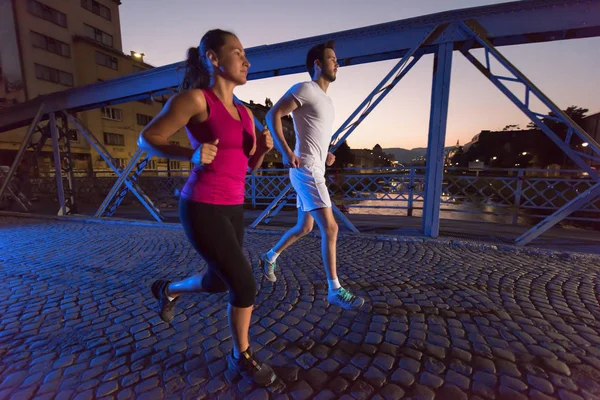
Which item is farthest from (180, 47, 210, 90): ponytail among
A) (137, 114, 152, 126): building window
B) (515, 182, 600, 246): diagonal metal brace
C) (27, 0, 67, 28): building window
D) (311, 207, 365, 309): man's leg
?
(137, 114, 152, 126): building window

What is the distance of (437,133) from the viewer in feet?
15.0

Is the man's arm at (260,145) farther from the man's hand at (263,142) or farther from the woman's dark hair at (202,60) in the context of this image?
the woman's dark hair at (202,60)

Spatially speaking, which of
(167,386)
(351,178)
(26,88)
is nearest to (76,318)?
(167,386)

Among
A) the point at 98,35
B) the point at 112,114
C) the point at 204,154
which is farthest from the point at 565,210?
the point at 98,35

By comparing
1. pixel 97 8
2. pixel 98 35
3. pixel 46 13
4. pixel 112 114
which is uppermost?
pixel 97 8

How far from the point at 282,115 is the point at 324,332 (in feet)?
5.99

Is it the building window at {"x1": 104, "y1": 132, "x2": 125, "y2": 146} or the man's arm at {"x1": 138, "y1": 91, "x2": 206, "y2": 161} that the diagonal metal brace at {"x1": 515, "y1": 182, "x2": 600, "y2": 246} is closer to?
the man's arm at {"x1": 138, "y1": 91, "x2": 206, "y2": 161}

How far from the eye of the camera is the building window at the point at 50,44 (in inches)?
930

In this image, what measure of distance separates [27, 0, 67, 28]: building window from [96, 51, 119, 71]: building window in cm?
321

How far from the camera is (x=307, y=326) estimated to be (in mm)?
2264

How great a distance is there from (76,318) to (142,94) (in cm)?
562

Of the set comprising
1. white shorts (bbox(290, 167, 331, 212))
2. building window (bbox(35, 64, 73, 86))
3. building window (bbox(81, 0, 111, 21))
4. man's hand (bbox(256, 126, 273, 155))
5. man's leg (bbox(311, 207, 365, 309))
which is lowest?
man's leg (bbox(311, 207, 365, 309))

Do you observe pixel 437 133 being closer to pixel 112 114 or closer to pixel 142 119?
pixel 112 114

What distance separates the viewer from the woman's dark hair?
161 centimetres
